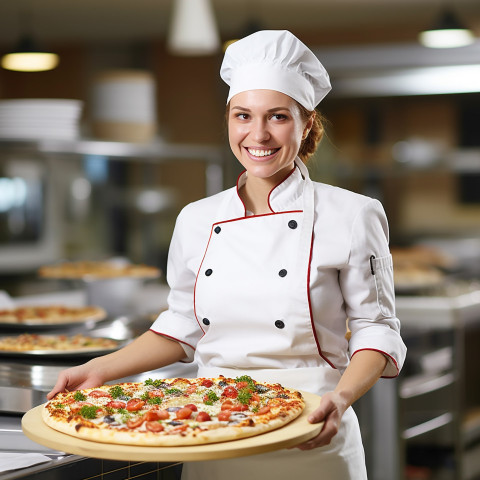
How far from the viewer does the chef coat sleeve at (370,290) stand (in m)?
1.64

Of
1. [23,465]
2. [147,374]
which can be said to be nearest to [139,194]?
[147,374]

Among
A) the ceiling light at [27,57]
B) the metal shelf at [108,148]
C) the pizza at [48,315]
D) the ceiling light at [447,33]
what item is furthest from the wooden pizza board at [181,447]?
the ceiling light at [447,33]

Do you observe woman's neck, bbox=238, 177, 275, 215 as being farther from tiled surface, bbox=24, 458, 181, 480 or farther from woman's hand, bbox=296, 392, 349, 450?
tiled surface, bbox=24, 458, 181, 480

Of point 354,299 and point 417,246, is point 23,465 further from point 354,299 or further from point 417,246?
point 417,246

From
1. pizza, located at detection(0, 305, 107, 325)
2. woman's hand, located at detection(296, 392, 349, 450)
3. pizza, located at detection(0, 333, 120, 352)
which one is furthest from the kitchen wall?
woman's hand, located at detection(296, 392, 349, 450)

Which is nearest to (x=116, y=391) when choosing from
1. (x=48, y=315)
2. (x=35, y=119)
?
(x=48, y=315)

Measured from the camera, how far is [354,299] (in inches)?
65.5

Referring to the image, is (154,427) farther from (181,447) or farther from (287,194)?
(287,194)

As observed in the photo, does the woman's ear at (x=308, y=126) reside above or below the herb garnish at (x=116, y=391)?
above

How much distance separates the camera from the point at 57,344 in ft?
7.11

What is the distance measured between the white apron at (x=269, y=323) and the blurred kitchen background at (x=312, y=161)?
1.34 meters

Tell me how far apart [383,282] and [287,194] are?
0.90 ft

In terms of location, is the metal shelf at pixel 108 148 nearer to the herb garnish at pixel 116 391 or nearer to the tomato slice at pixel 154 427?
the herb garnish at pixel 116 391

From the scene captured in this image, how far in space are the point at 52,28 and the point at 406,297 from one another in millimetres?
4031
